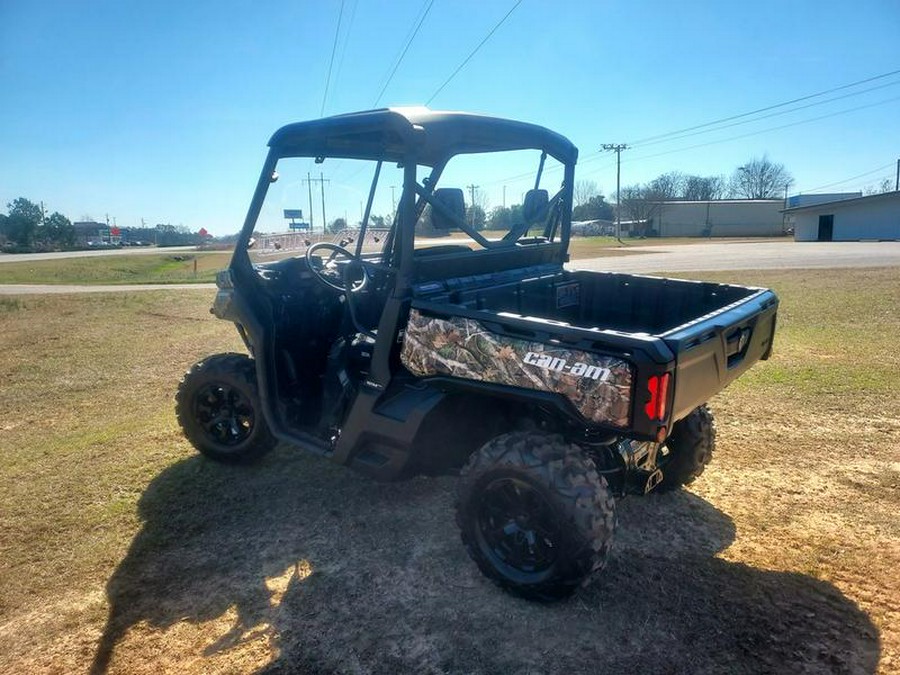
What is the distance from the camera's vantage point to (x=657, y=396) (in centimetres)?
245

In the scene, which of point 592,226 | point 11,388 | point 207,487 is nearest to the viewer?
point 207,487

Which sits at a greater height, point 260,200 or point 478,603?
point 260,200

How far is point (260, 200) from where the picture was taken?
3.93 m

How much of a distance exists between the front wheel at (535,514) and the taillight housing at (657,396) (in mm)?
481

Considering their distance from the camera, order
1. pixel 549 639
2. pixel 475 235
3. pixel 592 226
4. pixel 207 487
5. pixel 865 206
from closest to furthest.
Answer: pixel 549 639
pixel 475 235
pixel 207 487
pixel 865 206
pixel 592 226

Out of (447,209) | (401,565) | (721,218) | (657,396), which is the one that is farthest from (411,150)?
(721,218)

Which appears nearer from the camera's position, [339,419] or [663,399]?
[663,399]

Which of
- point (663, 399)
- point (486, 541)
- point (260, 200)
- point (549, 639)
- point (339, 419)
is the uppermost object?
point (260, 200)

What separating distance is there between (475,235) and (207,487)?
2.50 metres

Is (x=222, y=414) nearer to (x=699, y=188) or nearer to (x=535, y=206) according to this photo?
(x=535, y=206)

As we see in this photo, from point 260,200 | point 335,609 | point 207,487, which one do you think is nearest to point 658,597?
point 335,609

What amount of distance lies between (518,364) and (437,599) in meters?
1.23

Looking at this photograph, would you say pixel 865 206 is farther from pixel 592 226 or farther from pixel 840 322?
pixel 840 322

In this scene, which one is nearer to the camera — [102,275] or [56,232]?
[102,275]
